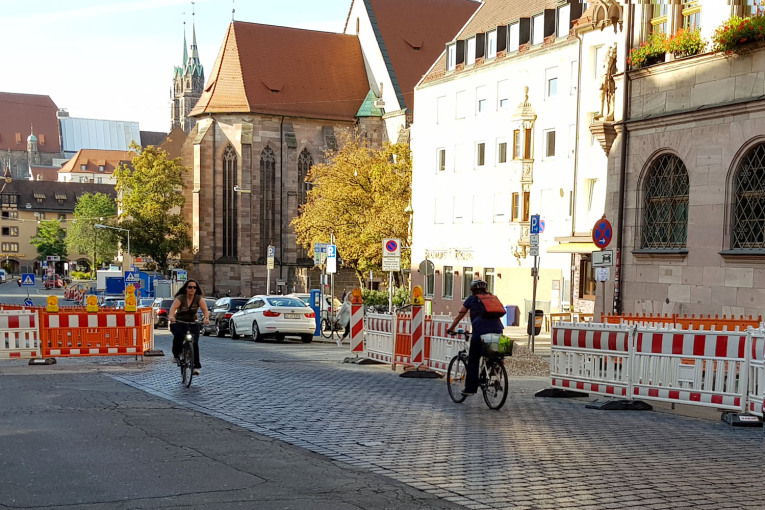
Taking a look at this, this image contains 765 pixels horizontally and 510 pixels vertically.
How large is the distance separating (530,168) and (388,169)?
12.5 metres

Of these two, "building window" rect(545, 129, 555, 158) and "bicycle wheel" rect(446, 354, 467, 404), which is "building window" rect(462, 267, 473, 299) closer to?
"building window" rect(545, 129, 555, 158)

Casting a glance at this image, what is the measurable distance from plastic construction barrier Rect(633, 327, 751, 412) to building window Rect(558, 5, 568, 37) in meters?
29.3

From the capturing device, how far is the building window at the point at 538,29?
41469mm

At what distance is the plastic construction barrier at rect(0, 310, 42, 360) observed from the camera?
1803 centimetres

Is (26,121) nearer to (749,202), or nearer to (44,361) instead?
(44,361)

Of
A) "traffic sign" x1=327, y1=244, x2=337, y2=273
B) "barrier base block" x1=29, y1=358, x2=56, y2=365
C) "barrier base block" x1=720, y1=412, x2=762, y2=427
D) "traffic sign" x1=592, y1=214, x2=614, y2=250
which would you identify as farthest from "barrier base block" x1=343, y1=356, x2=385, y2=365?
"traffic sign" x1=327, y1=244, x2=337, y2=273

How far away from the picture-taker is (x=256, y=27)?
77.5 meters

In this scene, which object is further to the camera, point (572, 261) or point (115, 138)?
point (115, 138)

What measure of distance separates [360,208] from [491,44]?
37.0 ft

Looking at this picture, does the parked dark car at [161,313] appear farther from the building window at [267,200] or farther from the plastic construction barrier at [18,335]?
the building window at [267,200]

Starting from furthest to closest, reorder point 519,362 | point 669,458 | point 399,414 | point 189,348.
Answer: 1. point 519,362
2. point 189,348
3. point 399,414
4. point 669,458

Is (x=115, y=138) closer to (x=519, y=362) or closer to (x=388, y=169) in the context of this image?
(x=388, y=169)

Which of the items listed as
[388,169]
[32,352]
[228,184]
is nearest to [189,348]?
[32,352]

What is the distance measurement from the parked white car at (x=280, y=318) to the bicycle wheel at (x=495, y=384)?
58.0ft
